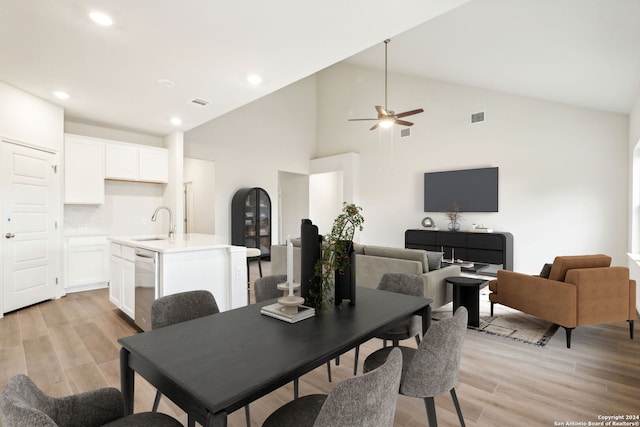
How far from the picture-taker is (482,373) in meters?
2.54

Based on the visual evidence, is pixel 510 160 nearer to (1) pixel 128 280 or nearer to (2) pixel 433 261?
(2) pixel 433 261

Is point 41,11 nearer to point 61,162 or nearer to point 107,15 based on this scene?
point 107,15

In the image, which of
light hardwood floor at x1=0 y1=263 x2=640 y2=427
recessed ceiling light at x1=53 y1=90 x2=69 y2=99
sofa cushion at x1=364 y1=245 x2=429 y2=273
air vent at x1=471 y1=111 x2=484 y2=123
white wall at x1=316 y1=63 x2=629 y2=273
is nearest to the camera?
light hardwood floor at x1=0 y1=263 x2=640 y2=427

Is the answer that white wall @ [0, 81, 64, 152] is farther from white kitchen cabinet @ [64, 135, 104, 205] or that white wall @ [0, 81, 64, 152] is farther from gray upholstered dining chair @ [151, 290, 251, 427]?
gray upholstered dining chair @ [151, 290, 251, 427]

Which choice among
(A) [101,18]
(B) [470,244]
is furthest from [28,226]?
(B) [470,244]

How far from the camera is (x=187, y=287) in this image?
3.17m

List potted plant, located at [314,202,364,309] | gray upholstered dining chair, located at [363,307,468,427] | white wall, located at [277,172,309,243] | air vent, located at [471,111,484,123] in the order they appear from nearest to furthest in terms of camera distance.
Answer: gray upholstered dining chair, located at [363,307,468,427]
potted plant, located at [314,202,364,309]
air vent, located at [471,111,484,123]
white wall, located at [277,172,309,243]

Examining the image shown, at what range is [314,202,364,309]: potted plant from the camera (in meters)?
1.64

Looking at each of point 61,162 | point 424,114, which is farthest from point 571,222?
point 61,162

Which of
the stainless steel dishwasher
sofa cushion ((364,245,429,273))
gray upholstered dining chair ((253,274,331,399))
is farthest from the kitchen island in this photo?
sofa cushion ((364,245,429,273))

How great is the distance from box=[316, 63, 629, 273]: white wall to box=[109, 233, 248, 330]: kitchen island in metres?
5.14

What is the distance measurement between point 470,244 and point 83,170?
6.74 meters

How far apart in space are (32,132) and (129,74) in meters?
1.88

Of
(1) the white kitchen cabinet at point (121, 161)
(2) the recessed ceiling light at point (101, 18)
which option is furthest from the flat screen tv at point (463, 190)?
(2) the recessed ceiling light at point (101, 18)
